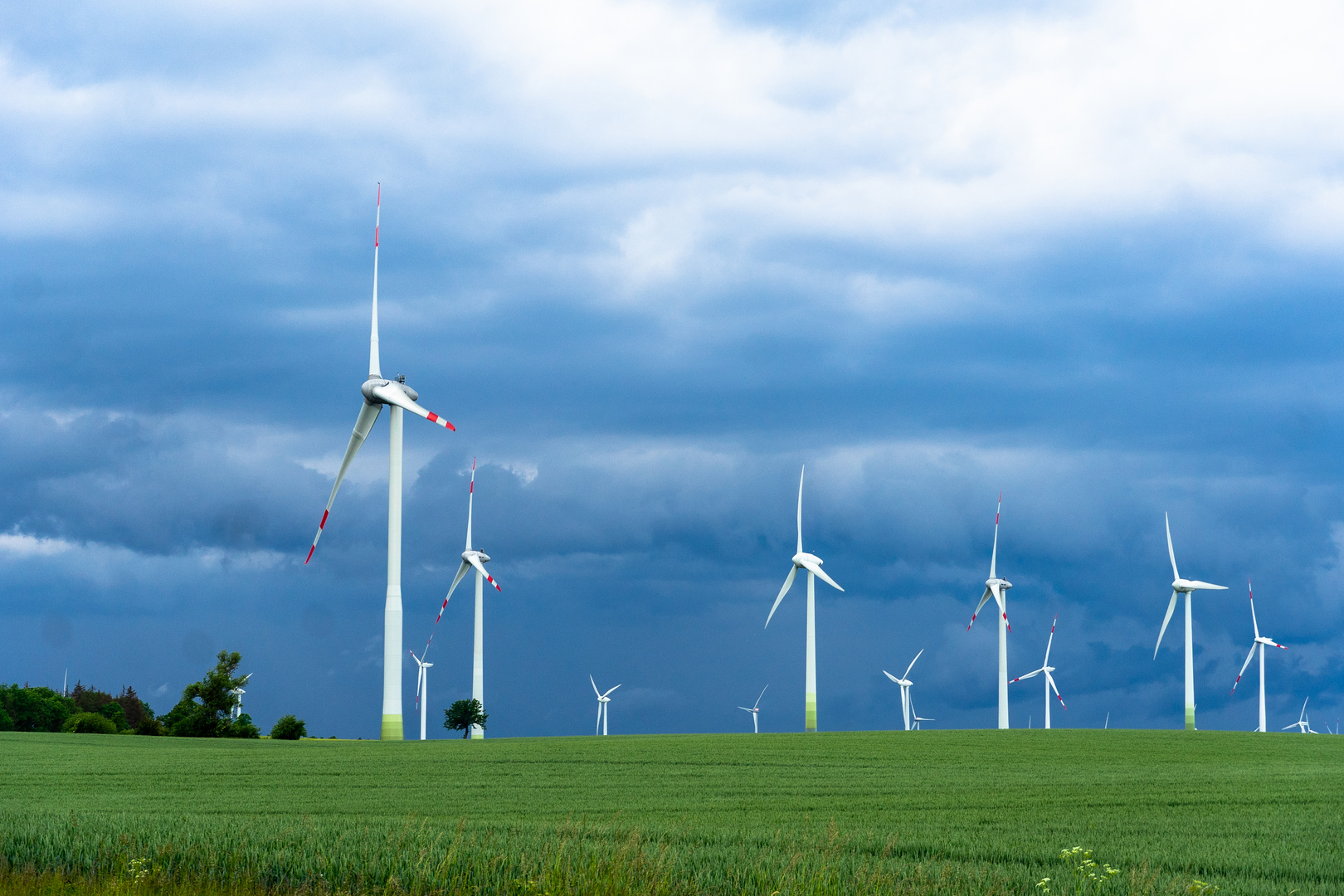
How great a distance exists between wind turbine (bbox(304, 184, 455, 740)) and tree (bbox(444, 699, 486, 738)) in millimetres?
22380

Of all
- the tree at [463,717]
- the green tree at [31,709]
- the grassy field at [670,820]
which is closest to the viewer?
the grassy field at [670,820]

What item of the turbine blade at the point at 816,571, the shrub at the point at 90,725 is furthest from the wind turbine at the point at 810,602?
the shrub at the point at 90,725

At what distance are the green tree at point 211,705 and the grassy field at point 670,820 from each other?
29514 millimetres

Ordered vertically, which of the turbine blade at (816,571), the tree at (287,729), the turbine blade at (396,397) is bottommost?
the tree at (287,729)

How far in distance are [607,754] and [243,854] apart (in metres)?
47.2

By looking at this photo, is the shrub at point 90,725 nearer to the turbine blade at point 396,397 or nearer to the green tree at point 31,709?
the green tree at point 31,709

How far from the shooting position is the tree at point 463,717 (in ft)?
339

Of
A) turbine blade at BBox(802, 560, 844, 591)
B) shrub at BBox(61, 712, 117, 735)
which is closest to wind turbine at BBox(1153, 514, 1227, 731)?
turbine blade at BBox(802, 560, 844, 591)

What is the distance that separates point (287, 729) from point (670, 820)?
2917 inches

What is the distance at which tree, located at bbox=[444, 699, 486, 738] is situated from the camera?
103375mm

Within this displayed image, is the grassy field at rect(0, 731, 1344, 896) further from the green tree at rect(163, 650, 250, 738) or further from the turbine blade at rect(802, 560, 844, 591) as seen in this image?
the turbine blade at rect(802, 560, 844, 591)

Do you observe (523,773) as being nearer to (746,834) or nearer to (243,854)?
(746,834)

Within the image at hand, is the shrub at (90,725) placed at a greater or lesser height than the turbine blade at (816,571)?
lesser

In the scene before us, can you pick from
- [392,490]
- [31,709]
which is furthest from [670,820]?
[31,709]
